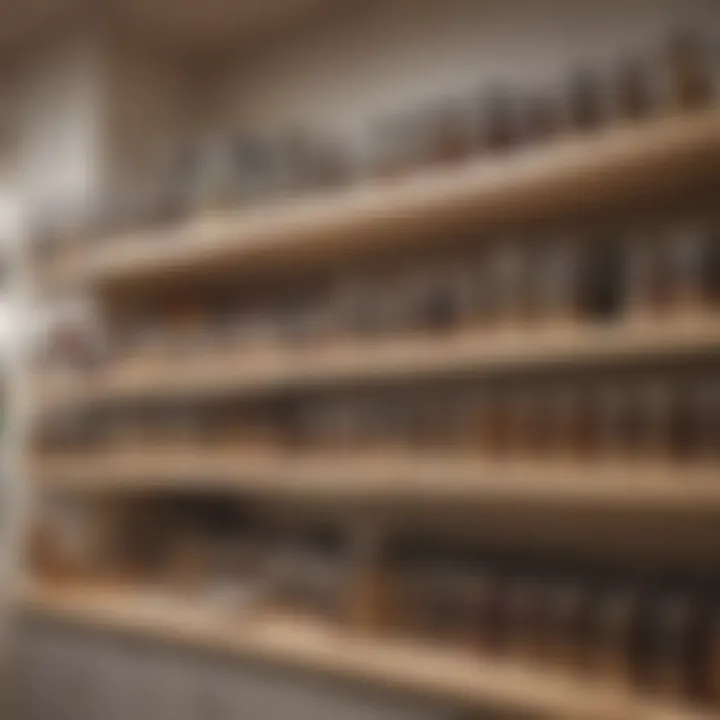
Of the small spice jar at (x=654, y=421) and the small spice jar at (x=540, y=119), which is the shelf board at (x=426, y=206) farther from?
the small spice jar at (x=654, y=421)

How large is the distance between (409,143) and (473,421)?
0.69 m

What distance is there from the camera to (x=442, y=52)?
8.63 feet

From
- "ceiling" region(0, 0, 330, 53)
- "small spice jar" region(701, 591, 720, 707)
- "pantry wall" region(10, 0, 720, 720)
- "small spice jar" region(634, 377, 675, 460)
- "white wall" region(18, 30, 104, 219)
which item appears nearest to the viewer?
"small spice jar" region(701, 591, 720, 707)

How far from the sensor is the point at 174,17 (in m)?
3.00

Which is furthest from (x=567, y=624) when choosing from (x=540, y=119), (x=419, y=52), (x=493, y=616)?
(x=419, y=52)

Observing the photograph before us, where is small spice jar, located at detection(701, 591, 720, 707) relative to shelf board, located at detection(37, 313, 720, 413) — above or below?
below

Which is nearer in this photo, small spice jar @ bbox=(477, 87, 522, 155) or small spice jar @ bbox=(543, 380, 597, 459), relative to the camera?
small spice jar @ bbox=(543, 380, 597, 459)

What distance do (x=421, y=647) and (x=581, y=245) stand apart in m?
0.95

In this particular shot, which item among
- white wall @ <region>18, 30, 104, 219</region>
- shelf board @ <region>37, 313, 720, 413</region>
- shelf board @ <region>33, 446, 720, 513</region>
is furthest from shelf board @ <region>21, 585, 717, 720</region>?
white wall @ <region>18, 30, 104, 219</region>

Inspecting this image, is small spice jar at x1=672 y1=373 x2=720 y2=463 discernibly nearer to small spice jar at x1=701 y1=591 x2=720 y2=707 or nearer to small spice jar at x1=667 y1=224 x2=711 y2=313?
small spice jar at x1=667 y1=224 x2=711 y2=313

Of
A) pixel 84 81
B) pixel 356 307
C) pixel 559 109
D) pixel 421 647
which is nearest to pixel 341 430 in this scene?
pixel 356 307

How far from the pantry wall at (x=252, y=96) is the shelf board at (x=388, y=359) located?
537 millimetres

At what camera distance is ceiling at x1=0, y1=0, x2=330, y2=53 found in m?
2.90

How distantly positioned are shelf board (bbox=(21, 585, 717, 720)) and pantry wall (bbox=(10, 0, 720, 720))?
4 cm
